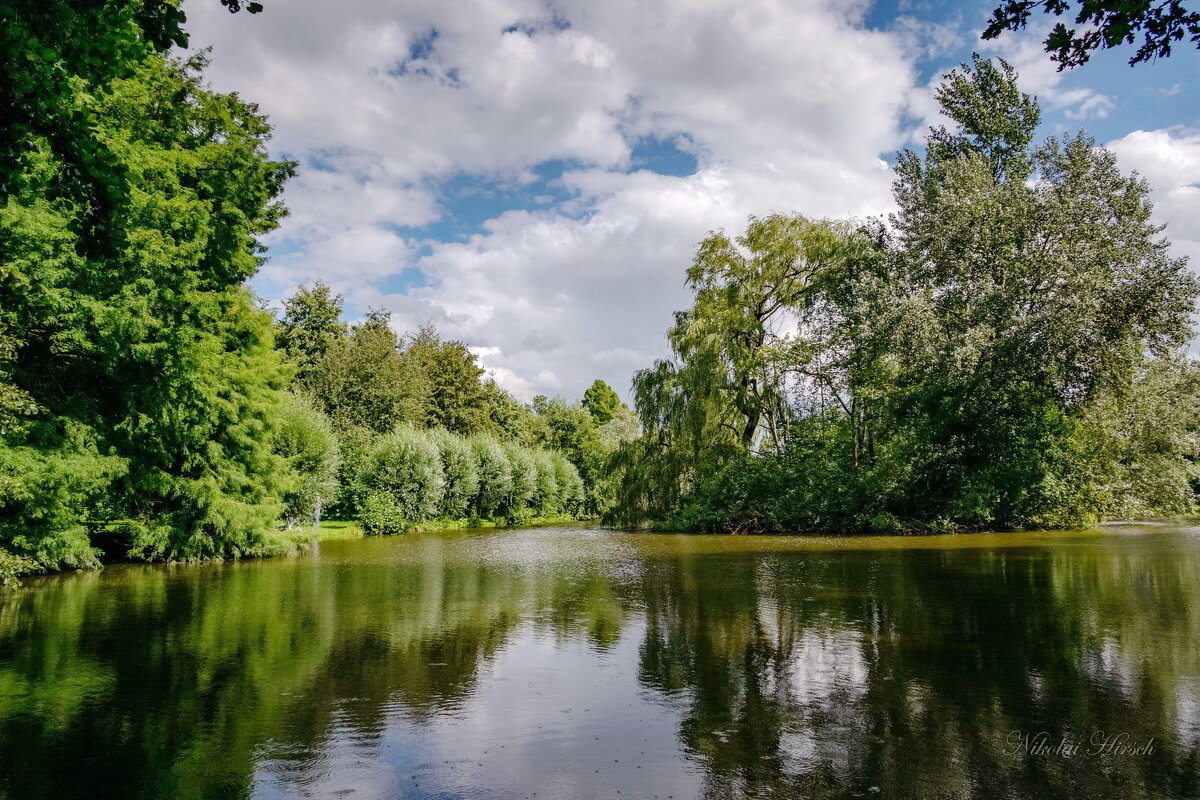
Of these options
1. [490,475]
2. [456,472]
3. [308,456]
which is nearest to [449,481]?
[456,472]

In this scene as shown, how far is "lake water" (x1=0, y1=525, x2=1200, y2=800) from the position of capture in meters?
4.42

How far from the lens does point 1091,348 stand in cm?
2302

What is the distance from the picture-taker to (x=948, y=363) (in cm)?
2388

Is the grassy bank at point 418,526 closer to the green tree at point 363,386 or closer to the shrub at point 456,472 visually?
the shrub at point 456,472

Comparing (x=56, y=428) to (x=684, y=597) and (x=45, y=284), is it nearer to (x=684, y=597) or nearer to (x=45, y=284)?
(x=45, y=284)

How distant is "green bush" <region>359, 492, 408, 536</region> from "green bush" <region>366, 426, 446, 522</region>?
54 cm

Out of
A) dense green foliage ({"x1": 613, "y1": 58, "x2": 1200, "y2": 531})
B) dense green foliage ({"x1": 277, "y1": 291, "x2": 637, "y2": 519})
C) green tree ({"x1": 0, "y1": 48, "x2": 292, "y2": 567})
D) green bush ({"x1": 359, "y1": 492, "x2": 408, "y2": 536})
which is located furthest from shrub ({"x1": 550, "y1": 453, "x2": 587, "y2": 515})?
green tree ({"x1": 0, "y1": 48, "x2": 292, "y2": 567})

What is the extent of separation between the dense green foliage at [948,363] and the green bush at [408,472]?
34.0 ft

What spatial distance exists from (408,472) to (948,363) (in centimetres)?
2392

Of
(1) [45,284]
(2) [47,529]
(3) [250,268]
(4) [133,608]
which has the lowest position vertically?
(4) [133,608]

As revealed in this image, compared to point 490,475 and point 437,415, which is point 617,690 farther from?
point 437,415

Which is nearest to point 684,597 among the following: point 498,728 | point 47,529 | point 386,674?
point 386,674

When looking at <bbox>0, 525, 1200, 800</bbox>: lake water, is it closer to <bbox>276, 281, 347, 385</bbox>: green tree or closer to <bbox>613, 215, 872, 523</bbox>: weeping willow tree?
<bbox>613, 215, 872, 523</bbox>: weeping willow tree

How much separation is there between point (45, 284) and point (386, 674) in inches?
482
